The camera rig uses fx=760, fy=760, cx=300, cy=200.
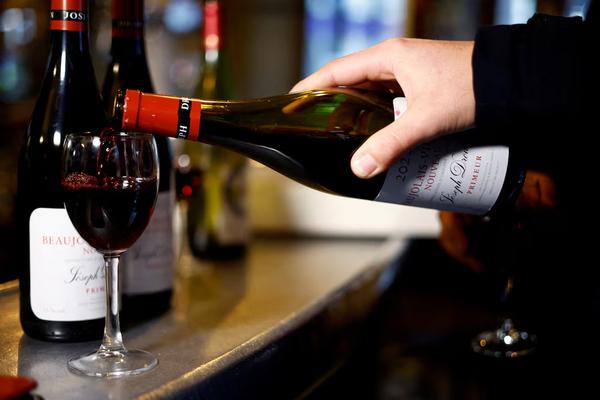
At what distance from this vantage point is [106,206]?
699 millimetres

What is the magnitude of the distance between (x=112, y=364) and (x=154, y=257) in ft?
0.76

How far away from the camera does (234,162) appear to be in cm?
141

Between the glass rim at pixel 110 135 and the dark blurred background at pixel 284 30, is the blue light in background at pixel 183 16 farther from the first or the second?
the glass rim at pixel 110 135

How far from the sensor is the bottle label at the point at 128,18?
900 mm

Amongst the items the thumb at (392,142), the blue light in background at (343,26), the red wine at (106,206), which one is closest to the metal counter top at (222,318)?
the red wine at (106,206)

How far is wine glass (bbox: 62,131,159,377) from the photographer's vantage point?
27.5 inches

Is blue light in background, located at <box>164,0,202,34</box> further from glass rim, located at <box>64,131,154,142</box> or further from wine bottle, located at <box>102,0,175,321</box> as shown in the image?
glass rim, located at <box>64,131,154,142</box>

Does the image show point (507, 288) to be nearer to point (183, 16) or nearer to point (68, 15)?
point (68, 15)

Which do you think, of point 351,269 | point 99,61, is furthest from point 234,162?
point 99,61

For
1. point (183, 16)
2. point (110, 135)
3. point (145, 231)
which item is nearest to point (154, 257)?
point (145, 231)

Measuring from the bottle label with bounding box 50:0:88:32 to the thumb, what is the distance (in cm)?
34

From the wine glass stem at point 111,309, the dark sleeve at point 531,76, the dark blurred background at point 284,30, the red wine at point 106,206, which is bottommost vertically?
the wine glass stem at point 111,309

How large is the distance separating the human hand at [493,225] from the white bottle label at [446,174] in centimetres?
9

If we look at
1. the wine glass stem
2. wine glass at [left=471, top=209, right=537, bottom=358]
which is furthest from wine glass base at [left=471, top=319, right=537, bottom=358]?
the wine glass stem
